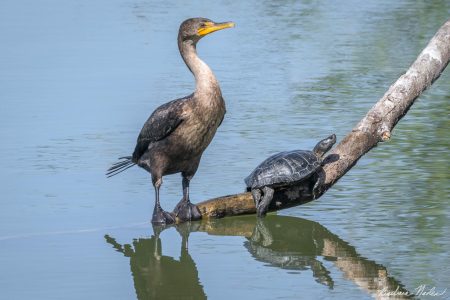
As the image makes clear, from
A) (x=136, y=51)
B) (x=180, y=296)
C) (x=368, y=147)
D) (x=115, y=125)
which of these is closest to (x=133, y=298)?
(x=180, y=296)

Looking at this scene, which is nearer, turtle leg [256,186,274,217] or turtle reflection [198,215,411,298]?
turtle reflection [198,215,411,298]

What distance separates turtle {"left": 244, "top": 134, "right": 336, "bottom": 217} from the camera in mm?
8703

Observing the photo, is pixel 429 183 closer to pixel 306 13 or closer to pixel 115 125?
pixel 115 125

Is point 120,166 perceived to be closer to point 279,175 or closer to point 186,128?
point 186,128

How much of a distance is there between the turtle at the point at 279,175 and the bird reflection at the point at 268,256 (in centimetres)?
20

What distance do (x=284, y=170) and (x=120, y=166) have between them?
1421 millimetres

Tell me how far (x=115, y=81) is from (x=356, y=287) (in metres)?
6.51

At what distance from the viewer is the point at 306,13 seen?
1748 centimetres

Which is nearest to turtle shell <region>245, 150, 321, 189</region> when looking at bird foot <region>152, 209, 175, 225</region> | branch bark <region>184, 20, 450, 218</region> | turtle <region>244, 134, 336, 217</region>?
turtle <region>244, 134, 336, 217</region>

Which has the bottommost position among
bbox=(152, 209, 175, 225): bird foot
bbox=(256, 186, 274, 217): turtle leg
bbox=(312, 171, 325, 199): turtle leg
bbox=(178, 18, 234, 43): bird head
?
bbox=(152, 209, 175, 225): bird foot

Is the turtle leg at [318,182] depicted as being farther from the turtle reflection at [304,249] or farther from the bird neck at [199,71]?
the bird neck at [199,71]

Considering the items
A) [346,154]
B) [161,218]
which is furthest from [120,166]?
[346,154]

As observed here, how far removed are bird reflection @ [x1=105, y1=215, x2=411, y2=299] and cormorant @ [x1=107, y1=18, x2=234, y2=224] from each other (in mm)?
341

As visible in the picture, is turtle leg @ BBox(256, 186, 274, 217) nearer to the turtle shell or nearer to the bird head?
the turtle shell
